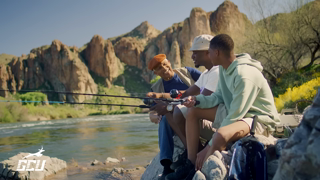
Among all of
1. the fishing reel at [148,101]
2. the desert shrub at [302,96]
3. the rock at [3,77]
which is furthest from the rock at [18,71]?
the fishing reel at [148,101]

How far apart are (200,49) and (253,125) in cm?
151

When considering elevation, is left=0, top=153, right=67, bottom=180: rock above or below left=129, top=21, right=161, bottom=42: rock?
below

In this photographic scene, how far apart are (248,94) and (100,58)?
102 m

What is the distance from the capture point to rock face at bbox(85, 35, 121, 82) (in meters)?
102

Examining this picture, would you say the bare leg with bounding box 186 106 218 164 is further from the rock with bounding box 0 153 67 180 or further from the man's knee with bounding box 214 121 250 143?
the rock with bounding box 0 153 67 180

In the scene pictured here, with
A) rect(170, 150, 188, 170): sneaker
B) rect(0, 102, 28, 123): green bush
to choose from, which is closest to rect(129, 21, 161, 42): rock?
rect(0, 102, 28, 123): green bush

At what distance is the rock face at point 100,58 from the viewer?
101500 mm

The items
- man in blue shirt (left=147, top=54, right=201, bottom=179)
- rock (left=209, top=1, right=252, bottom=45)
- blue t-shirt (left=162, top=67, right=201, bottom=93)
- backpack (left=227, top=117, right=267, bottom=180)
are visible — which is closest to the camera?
backpack (left=227, top=117, right=267, bottom=180)

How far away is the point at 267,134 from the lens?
2734mm

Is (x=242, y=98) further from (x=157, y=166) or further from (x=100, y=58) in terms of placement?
(x=100, y=58)

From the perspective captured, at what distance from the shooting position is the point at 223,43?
2898 mm

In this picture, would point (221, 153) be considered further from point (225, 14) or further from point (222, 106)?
point (225, 14)

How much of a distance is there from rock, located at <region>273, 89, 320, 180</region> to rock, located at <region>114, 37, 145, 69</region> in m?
112

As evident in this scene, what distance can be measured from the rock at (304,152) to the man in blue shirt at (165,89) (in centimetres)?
203
